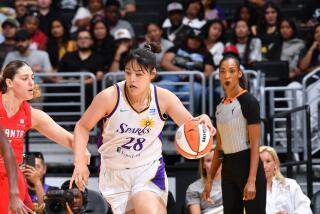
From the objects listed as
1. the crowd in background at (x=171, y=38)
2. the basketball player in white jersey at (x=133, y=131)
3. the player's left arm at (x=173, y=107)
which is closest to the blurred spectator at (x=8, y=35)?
the crowd in background at (x=171, y=38)

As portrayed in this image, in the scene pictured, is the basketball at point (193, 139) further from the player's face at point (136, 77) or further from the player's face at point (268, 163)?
the player's face at point (268, 163)

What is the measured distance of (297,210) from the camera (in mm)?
9094

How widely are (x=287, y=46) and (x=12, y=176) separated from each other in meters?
7.23

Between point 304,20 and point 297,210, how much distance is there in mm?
5729

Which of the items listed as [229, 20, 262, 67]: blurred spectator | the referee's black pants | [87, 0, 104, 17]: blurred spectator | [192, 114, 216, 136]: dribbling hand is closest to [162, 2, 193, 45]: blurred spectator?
[229, 20, 262, 67]: blurred spectator

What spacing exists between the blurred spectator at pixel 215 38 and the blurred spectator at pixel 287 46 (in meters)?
0.71

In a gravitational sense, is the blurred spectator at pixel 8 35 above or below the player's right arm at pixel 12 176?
above

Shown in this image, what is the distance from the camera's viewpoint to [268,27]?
529 inches

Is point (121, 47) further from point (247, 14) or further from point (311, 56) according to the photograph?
point (311, 56)

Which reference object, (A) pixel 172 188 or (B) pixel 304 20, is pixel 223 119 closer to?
(A) pixel 172 188

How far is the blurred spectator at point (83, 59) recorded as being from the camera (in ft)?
40.3

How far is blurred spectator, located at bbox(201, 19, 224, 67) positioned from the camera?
12742mm

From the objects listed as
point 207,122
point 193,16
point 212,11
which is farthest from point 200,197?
point 212,11

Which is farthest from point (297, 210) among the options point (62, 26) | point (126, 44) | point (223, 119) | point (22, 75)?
point (62, 26)
